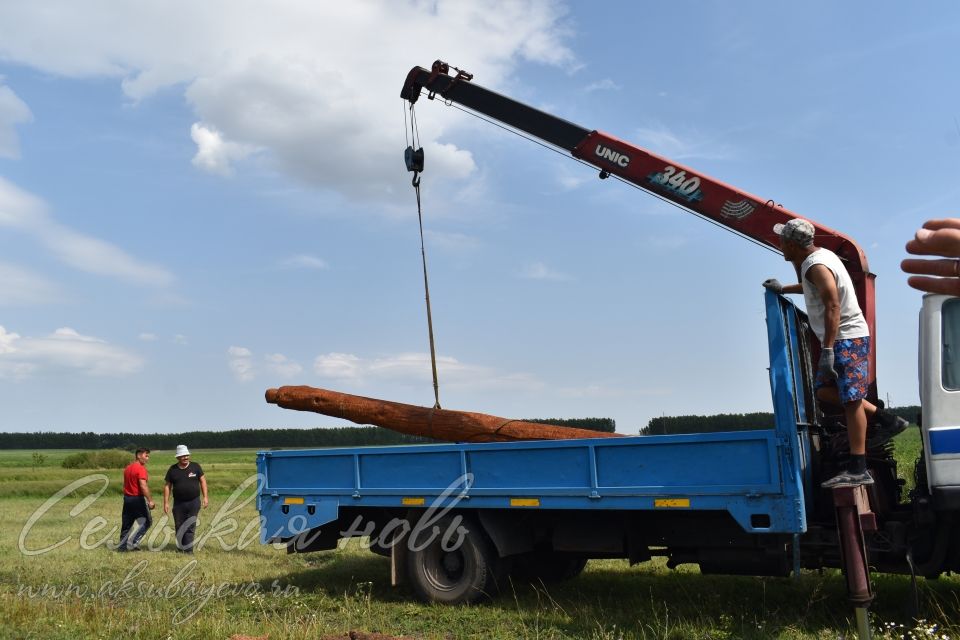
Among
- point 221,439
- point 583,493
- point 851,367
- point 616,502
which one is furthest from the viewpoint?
point 221,439

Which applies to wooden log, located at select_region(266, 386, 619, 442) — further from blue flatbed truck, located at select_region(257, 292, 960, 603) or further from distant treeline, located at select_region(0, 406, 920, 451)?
distant treeline, located at select_region(0, 406, 920, 451)

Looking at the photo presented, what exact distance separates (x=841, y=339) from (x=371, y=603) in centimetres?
479

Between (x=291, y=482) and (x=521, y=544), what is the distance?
2.56 metres

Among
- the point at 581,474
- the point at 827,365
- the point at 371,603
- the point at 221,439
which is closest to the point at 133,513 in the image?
the point at 371,603

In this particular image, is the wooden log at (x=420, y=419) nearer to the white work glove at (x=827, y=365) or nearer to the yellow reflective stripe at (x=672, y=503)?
the yellow reflective stripe at (x=672, y=503)

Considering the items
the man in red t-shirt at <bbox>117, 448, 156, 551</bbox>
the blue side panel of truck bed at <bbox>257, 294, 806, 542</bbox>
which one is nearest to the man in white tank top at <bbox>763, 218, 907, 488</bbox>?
the blue side panel of truck bed at <bbox>257, 294, 806, 542</bbox>

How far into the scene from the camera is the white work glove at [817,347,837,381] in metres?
5.50

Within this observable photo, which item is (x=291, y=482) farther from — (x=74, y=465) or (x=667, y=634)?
(x=74, y=465)

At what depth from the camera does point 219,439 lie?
66000mm

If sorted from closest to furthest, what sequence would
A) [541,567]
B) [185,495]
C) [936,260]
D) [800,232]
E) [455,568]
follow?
1. [936,260]
2. [800,232]
3. [455,568]
4. [541,567]
5. [185,495]

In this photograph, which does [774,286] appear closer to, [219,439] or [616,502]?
[616,502]

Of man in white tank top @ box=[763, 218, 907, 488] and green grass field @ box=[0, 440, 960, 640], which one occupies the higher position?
man in white tank top @ box=[763, 218, 907, 488]

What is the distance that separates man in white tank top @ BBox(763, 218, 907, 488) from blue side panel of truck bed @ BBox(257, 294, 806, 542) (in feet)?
1.31

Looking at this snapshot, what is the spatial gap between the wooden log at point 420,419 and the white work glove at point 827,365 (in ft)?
7.10
